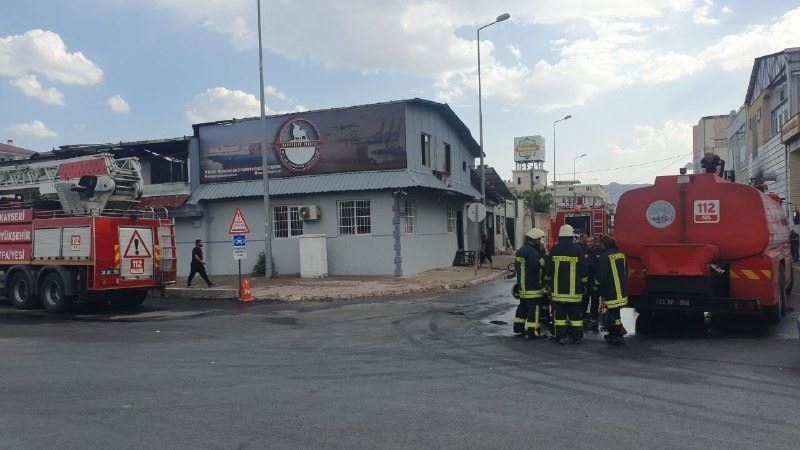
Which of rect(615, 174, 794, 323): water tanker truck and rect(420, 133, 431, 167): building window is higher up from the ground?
rect(420, 133, 431, 167): building window

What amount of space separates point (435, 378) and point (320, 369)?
61.7 inches

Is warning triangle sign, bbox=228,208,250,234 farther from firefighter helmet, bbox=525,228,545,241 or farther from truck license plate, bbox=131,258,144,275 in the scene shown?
firefighter helmet, bbox=525,228,545,241

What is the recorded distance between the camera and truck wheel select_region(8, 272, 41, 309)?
16172mm

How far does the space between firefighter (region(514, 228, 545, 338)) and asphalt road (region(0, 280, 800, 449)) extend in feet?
1.15

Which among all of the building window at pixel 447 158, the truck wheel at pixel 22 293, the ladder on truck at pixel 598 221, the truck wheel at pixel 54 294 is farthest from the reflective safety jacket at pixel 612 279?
the building window at pixel 447 158

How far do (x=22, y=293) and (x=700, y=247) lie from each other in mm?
15785

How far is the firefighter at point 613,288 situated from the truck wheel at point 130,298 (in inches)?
468

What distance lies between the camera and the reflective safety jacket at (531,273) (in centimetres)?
986

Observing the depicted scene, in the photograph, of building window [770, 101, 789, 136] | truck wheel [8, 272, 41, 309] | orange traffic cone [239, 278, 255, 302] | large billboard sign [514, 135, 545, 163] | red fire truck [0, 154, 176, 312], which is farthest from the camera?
large billboard sign [514, 135, 545, 163]

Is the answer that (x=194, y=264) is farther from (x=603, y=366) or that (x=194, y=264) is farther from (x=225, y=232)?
(x=603, y=366)

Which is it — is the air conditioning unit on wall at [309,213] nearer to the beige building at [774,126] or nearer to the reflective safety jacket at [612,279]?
the reflective safety jacket at [612,279]

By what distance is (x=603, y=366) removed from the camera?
795 cm

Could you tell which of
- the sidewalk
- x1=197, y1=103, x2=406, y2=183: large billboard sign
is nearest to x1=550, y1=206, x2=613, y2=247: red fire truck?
the sidewalk

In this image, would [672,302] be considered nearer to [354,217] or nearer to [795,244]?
[354,217]
